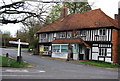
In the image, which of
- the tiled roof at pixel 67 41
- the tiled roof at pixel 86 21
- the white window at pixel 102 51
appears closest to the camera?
the white window at pixel 102 51

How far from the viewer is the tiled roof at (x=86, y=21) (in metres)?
33.7

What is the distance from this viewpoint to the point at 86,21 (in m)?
36.5

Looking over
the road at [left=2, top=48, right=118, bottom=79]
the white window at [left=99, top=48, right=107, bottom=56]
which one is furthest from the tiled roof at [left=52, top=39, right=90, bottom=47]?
the road at [left=2, top=48, right=118, bottom=79]

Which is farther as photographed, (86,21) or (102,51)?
(86,21)

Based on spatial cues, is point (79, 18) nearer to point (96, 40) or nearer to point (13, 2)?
point (96, 40)

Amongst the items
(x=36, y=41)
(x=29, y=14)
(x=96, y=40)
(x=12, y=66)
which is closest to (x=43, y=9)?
(x=29, y=14)

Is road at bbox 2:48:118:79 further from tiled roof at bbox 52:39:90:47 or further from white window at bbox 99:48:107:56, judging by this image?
tiled roof at bbox 52:39:90:47

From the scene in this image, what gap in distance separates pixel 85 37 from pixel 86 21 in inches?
138

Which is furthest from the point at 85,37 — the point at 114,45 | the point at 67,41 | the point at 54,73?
the point at 54,73

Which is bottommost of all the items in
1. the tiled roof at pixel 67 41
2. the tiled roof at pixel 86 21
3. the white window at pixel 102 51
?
the white window at pixel 102 51

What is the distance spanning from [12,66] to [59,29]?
2053 cm

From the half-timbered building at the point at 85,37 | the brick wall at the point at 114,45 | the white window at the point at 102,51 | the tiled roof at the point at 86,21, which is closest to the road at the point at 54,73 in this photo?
the white window at the point at 102,51

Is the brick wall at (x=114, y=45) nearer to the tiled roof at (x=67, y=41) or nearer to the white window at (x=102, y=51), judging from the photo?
the white window at (x=102, y=51)

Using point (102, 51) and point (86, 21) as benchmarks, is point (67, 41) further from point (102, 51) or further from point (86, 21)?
point (102, 51)
